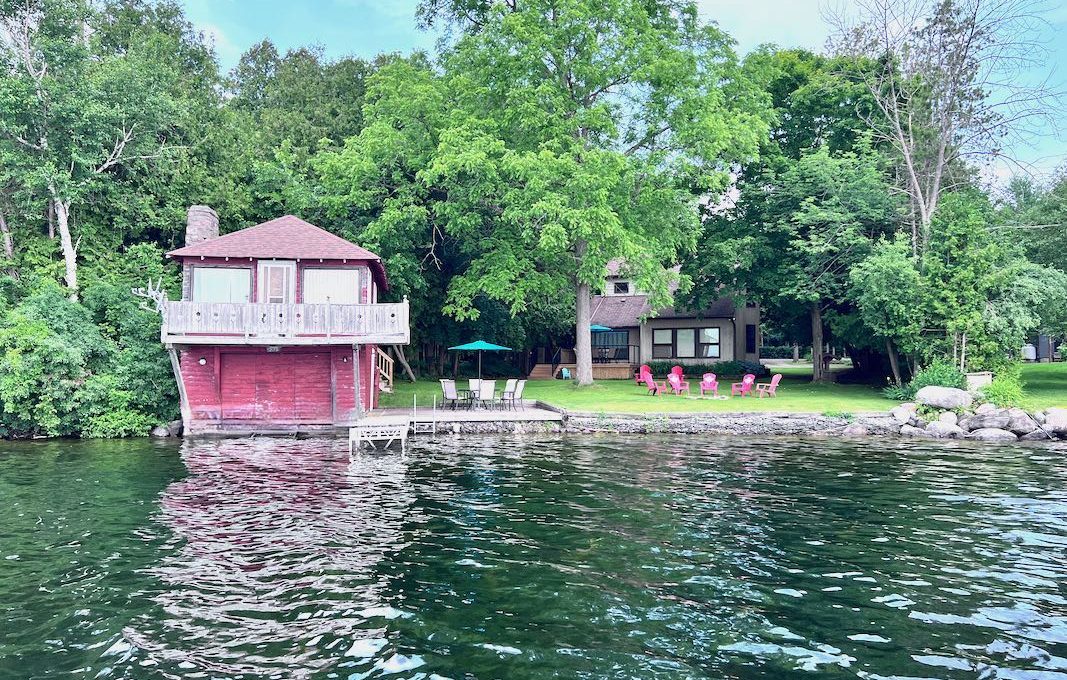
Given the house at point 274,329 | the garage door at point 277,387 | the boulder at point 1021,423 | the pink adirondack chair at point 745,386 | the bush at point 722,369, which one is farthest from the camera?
the bush at point 722,369

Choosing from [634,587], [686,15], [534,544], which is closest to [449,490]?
[534,544]

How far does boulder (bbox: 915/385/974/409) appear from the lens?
22.9m

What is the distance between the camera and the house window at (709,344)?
40.5 m

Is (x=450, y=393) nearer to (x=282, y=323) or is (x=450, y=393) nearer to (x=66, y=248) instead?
(x=282, y=323)

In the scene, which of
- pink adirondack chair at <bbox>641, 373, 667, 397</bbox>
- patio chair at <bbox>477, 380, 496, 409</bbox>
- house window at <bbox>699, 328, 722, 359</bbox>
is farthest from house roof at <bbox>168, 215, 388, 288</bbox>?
house window at <bbox>699, 328, 722, 359</bbox>

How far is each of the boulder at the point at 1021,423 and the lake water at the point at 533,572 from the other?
653cm

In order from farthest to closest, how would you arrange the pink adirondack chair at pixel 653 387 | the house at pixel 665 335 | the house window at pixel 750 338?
the house window at pixel 750 338
the house at pixel 665 335
the pink adirondack chair at pixel 653 387

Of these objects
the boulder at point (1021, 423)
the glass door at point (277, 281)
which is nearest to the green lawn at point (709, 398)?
the boulder at point (1021, 423)

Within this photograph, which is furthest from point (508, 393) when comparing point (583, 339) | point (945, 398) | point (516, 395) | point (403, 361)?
point (945, 398)

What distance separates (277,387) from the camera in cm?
2280

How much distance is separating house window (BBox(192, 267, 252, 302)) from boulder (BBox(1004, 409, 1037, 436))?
81.5 ft

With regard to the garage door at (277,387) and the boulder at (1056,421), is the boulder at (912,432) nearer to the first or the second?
the boulder at (1056,421)

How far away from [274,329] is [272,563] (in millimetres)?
12969

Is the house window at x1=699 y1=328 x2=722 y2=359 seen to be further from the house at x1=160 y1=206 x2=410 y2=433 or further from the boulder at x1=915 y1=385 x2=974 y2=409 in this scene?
the house at x1=160 y1=206 x2=410 y2=433
